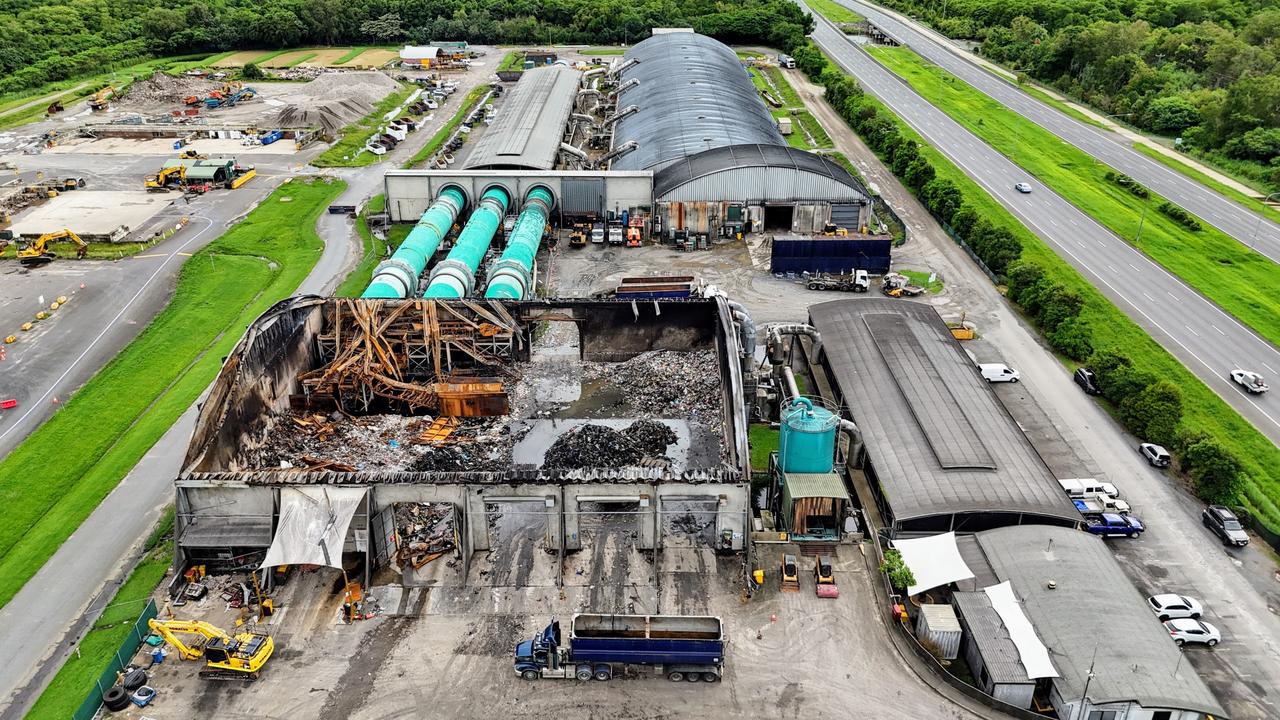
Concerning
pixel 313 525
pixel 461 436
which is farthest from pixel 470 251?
pixel 313 525

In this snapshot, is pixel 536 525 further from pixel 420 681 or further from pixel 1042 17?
pixel 1042 17

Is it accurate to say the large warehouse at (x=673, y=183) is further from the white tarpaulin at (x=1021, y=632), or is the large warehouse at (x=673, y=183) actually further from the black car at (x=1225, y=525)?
the white tarpaulin at (x=1021, y=632)

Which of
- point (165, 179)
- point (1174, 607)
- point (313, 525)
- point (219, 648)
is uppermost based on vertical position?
point (165, 179)

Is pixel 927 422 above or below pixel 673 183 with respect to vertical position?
Answer: below

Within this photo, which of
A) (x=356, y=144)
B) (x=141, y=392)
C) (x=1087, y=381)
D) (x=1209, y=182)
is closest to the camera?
(x=141, y=392)

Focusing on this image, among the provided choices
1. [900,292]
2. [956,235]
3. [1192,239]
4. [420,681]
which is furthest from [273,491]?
[1192,239]

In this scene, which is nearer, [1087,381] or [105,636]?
[105,636]

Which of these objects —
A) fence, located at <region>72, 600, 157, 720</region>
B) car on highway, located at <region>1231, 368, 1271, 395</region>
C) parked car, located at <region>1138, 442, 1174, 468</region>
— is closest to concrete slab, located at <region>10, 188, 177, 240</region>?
fence, located at <region>72, 600, 157, 720</region>

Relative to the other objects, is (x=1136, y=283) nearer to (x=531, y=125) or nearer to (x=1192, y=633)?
(x=1192, y=633)
